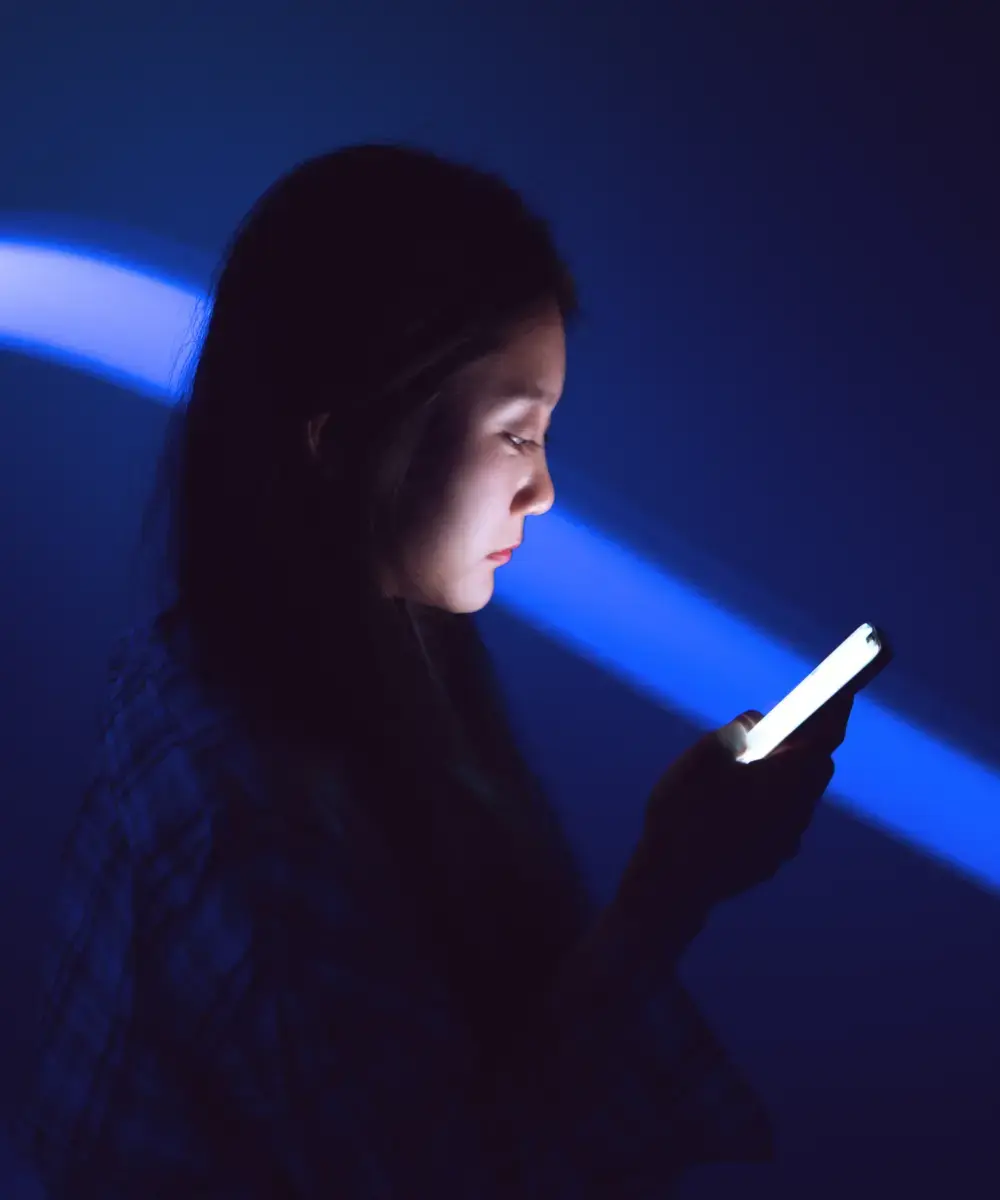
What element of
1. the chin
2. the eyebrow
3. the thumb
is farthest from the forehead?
the thumb

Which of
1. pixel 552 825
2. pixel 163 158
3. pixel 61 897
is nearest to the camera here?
pixel 61 897

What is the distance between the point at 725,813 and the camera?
55 cm

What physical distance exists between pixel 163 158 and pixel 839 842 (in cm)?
98

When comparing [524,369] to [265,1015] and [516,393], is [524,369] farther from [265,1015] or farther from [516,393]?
[265,1015]

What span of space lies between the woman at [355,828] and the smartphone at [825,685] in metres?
0.02

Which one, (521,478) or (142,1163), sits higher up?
(521,478)

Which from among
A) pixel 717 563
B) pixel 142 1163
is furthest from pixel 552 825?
pixel 142 1163

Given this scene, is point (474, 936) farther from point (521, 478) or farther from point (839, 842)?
point (839, 842)

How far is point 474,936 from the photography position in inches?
22.5

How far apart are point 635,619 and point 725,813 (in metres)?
0.36

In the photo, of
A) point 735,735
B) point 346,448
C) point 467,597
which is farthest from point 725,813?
point 346,448

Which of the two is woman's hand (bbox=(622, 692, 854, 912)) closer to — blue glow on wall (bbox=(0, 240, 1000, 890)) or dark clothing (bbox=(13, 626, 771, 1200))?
dark clothing (bbox=(13, 626, 771, 1200))

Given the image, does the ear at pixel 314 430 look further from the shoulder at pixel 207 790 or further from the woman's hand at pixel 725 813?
the woman's hand at pixel 725 813

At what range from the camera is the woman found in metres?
0.46
